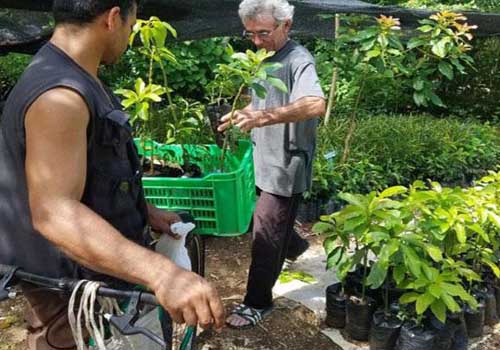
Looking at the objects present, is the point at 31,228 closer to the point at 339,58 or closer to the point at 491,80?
the point at 339,58

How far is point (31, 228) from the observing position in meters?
1.49

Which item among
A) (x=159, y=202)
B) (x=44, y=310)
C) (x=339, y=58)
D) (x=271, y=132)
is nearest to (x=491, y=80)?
(x=339, y=58)

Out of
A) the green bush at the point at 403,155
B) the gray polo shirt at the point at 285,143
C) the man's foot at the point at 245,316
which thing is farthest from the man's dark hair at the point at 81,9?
the green bush at the point at 403,155

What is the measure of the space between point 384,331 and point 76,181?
1950 mm

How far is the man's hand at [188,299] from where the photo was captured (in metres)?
1.12

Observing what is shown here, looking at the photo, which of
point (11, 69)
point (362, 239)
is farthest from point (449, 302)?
point (11, 69)

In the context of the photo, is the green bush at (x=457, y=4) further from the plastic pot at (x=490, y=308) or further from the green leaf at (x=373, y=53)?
the plastic pot at (x=490, y=308)

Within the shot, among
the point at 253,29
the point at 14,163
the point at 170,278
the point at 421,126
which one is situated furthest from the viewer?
the point at 421,126

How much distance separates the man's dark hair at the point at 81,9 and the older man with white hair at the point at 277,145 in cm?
126

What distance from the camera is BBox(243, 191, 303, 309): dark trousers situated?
2.90 m

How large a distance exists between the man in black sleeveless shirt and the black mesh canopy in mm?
1728

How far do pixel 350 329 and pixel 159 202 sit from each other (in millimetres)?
1256

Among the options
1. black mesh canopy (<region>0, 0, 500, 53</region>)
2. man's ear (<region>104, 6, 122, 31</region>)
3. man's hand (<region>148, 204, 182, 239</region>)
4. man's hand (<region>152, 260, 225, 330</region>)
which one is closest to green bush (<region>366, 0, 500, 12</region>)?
black mesh canopy (<region>0, 0, 500, 53</region>)

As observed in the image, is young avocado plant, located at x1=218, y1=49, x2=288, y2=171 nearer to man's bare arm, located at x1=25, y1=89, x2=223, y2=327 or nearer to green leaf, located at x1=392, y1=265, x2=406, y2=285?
green leaf, located at x1=392, y1=265, x2=406, y2=285
